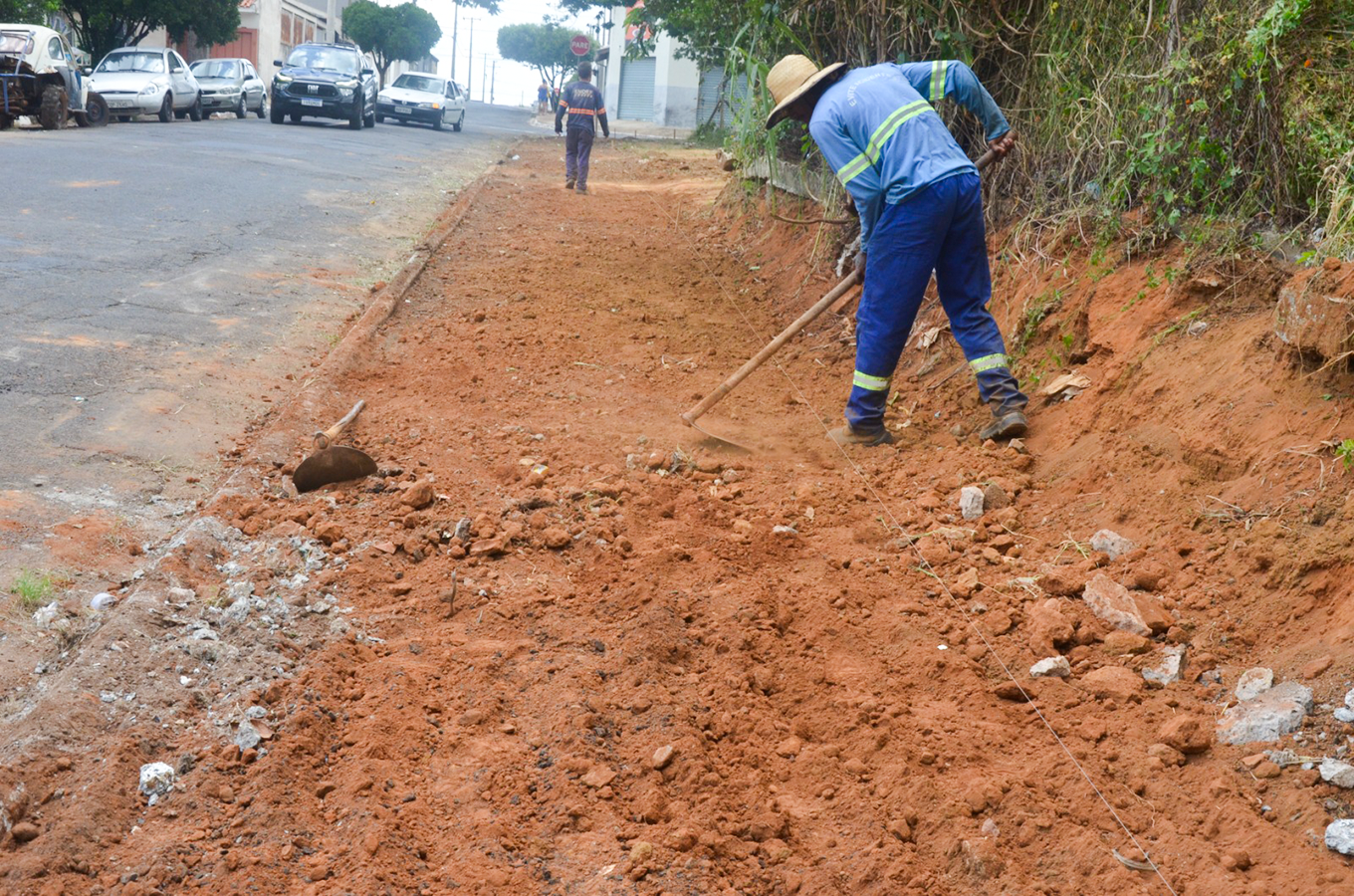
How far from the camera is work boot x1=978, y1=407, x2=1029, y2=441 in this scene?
187 inches

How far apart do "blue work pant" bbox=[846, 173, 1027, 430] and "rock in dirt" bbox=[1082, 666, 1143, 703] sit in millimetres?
1889


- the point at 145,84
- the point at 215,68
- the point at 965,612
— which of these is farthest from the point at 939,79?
the point at 215,68

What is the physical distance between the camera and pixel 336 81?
2311cm

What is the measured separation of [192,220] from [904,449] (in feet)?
23.8

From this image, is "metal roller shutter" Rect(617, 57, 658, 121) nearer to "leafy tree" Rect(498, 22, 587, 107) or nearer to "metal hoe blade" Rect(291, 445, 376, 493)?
"leafy tree" Rect(498, 22, 587, 107)

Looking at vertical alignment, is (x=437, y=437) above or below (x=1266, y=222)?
below

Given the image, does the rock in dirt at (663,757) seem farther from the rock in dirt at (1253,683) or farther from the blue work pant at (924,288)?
the blue work pant at (924,288)

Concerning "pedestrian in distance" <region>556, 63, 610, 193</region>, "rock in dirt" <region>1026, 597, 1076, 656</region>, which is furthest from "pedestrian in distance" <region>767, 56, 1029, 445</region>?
"pedestrian in distance" <region>556, 63, 610, 193</region>

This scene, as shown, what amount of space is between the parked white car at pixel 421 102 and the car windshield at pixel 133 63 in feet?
22.2

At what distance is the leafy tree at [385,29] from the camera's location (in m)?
50.7

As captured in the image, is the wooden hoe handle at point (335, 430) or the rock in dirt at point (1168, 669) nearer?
the rock in dirt at point (1168, 669)

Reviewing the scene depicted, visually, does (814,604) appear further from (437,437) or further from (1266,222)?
(1266,222)

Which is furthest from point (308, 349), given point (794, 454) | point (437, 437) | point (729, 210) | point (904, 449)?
point (729, 210)

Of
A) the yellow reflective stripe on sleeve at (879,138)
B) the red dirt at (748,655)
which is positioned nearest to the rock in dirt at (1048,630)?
the red dirt at (748,655)
